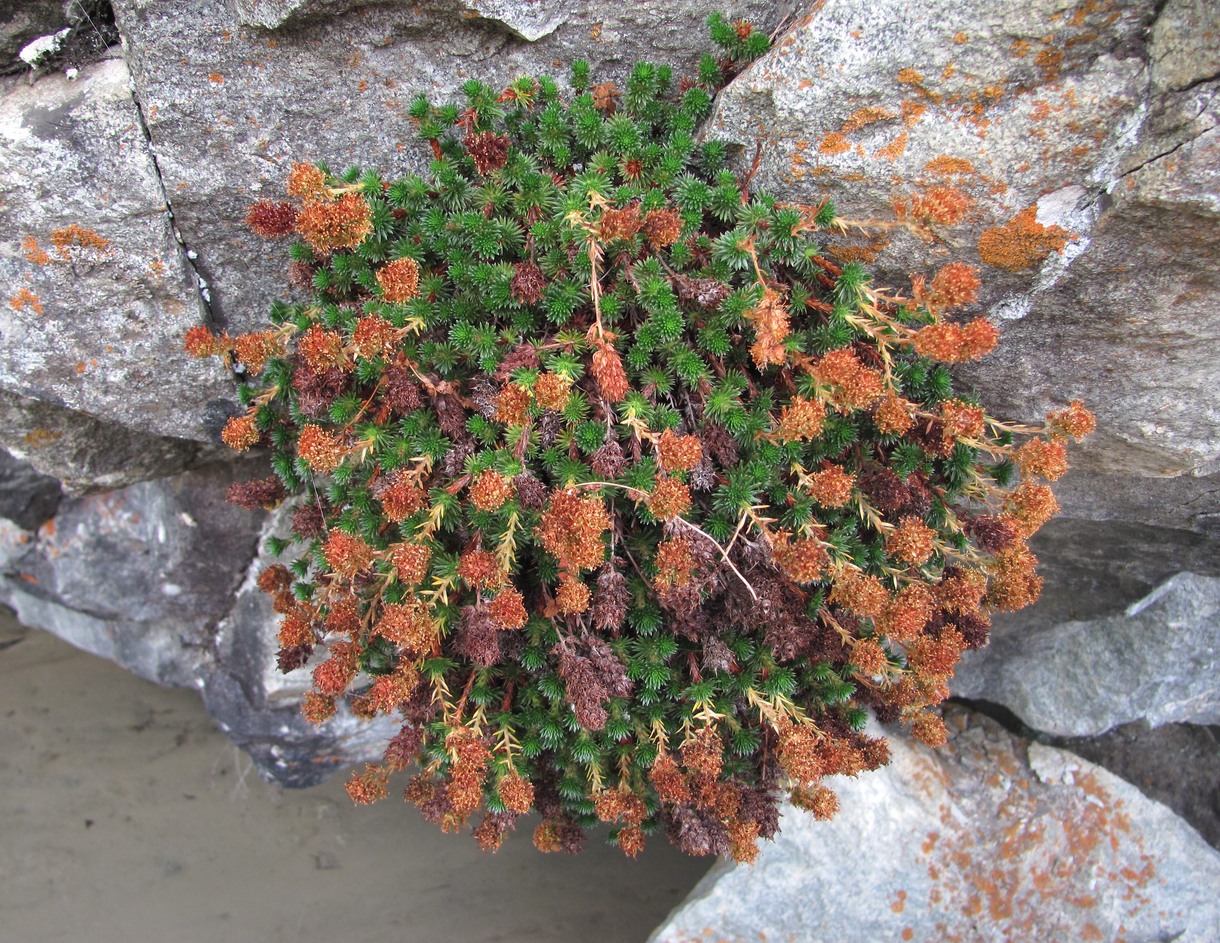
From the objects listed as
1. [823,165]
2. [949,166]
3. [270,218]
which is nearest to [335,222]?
[270,218]

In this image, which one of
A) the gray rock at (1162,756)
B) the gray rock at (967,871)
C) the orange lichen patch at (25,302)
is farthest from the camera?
the gray rock at (1162,756)

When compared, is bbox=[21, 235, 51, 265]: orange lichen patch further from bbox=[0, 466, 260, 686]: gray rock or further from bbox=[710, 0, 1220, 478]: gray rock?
bbox=[710, 0, 1220, 478]: gray rock

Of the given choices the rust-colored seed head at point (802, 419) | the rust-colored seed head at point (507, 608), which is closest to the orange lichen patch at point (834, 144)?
the rust-colored seed head at point (802, 419)

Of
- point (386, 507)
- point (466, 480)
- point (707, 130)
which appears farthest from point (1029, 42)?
point (386, 507)

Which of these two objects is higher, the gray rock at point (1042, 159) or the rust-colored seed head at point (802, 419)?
the gray rock at point (1042, 159)

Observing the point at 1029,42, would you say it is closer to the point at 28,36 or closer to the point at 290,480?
the point at 290,480

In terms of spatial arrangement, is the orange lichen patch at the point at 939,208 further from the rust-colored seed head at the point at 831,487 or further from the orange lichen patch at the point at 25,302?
the orange lichen patch at the point at 25,302
